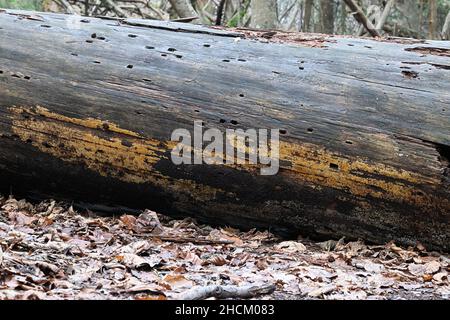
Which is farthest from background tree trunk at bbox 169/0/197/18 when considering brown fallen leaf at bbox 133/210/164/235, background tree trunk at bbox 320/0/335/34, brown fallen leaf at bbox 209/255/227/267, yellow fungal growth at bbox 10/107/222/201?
brown fallen leaf at bbox 209/255/227/267

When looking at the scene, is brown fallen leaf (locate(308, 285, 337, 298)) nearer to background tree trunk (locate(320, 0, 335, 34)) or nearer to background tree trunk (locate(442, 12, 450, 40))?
background tree trunk (locate(320, 0, 335, 34))

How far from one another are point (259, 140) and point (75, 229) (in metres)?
1.56

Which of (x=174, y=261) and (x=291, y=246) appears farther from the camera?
(x=291, y=246)

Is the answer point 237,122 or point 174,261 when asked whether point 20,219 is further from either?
point 237,122

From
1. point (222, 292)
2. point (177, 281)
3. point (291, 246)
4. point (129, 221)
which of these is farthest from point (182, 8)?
point (222, 292)

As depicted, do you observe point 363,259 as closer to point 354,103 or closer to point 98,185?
point 354,103

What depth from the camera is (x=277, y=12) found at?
1330 cm

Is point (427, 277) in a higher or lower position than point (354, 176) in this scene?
lower

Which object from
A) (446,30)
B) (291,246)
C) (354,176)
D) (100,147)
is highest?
(446,30)

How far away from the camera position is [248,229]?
16.6ft

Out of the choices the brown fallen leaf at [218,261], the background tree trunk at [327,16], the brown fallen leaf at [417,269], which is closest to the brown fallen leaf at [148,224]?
the brown fallen leaf at [218,261]

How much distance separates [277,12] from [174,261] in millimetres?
10097

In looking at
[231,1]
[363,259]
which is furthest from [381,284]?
[231,1]

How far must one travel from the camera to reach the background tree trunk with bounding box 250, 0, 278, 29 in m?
9.51
